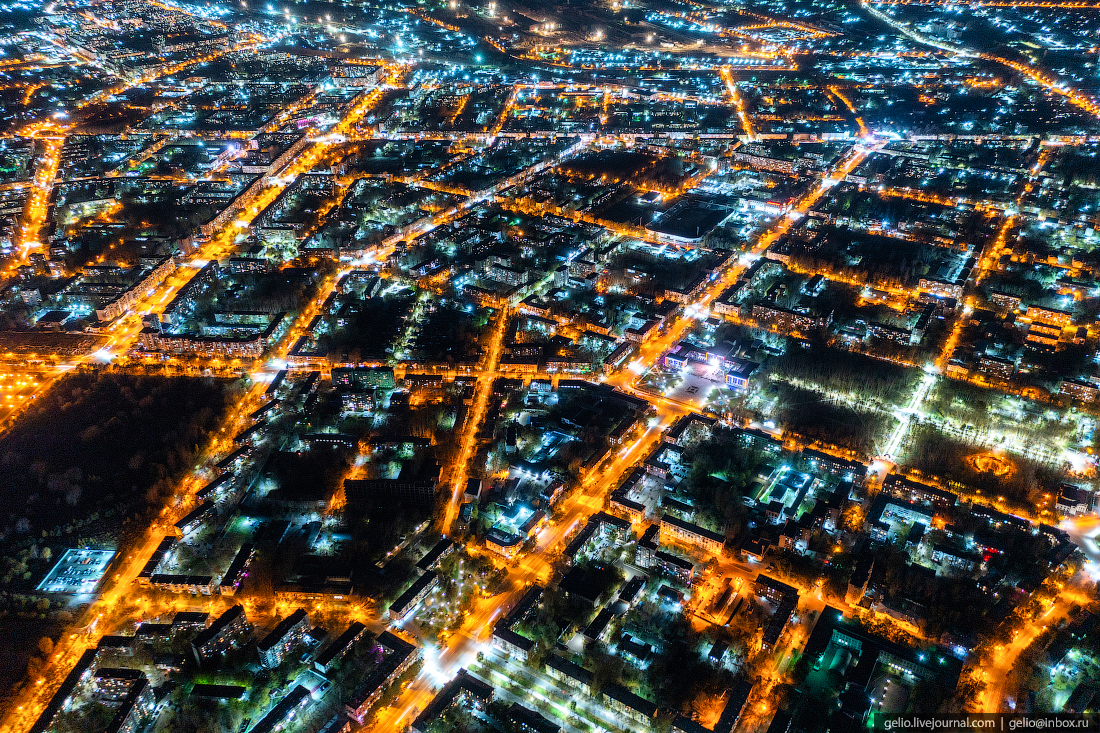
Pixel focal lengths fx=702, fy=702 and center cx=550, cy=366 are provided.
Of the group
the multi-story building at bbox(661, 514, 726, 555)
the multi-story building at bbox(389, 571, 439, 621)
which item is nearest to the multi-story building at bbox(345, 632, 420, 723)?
the multi-story building at bbox(389, 571, 439, 621)

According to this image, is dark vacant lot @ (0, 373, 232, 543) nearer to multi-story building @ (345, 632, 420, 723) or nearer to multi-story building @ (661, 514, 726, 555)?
multi-story building @ (345, 632, 420, 723)

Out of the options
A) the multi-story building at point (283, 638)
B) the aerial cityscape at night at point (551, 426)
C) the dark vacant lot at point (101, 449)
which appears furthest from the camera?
the dark vacant lot at point (101, 449)

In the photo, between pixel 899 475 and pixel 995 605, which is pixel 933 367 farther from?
pixel 995 605

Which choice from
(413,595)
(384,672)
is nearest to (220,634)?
(384,672)

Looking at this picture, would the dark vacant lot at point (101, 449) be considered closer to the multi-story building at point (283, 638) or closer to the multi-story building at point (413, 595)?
the multi-story building at point (283, 638)

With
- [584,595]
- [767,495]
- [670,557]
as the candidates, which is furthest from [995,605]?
[584,595]

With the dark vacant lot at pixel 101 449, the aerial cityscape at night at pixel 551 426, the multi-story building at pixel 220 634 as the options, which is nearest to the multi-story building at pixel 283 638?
the aerial cityscape at night at pixel 551 426
